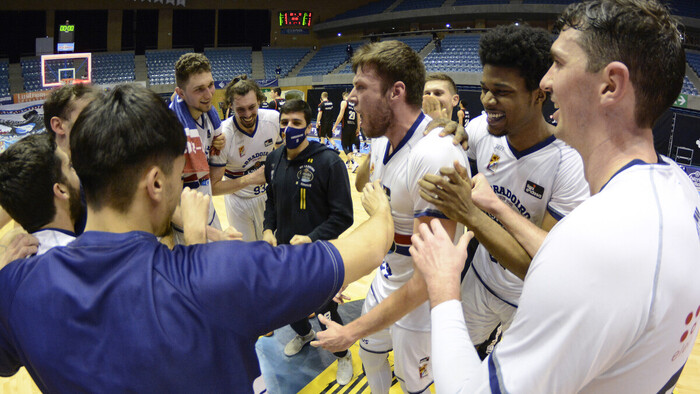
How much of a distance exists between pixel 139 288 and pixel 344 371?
10.3ft

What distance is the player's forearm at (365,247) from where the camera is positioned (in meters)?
1.36

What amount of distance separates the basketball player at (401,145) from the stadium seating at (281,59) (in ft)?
85.3

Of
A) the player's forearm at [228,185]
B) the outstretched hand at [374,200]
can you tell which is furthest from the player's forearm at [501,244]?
the player's forearm at [228,185]

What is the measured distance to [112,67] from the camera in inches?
940

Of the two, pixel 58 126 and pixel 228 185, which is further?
pixel 228 185

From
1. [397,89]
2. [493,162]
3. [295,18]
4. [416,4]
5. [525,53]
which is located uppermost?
[416,4]

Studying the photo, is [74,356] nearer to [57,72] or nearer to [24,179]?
[24,179]

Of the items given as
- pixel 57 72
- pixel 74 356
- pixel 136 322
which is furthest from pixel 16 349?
pixel 57 72

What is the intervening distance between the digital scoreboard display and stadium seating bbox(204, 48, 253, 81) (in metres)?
3.13

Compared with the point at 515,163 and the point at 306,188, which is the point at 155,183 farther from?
the point at 306,188

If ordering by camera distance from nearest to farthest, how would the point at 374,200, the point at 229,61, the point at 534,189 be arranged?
the point at 374,200, the point at 534,189, the point at 229,61

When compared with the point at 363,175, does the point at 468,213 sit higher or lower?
higher

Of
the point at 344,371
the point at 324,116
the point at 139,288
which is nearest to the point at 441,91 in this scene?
the point at 344,371

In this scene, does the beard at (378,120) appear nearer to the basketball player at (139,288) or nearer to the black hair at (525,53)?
the black hair at (525,53)
